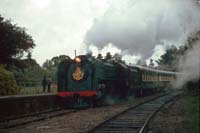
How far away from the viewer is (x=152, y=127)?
1492cm

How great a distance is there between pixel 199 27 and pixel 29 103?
910 cm

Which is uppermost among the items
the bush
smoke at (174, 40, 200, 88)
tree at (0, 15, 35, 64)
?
tree at (0, 15, 35, 64)

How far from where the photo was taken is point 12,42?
3155cm

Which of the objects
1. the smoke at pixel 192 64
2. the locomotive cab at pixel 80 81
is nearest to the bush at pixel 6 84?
the locomotive cab at pixel 80 81

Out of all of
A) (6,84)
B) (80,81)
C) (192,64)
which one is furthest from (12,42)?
(192,64)

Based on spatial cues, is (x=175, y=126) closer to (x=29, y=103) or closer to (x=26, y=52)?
(x=29, y=103)

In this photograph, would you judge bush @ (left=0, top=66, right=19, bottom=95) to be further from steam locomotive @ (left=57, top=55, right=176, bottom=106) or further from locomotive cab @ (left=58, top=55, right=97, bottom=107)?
locomotive cab @ (left=58, top=55, right=97, bottom=107)

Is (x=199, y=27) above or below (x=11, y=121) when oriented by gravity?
above

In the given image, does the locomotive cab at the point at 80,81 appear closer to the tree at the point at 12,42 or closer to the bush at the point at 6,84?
the bush at the point at 6,84

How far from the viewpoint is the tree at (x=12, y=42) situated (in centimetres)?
3086

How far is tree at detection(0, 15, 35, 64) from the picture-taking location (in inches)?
1215

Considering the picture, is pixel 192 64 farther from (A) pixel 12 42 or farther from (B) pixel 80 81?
(A) pixel 12 42

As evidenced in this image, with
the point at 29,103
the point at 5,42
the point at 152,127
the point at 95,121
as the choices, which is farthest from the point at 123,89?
the point at 152,127

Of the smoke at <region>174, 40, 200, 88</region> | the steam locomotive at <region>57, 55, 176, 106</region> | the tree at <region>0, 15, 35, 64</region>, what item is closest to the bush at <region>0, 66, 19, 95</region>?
the steam locomotive at <region>57, 55, 176, 106</region>
